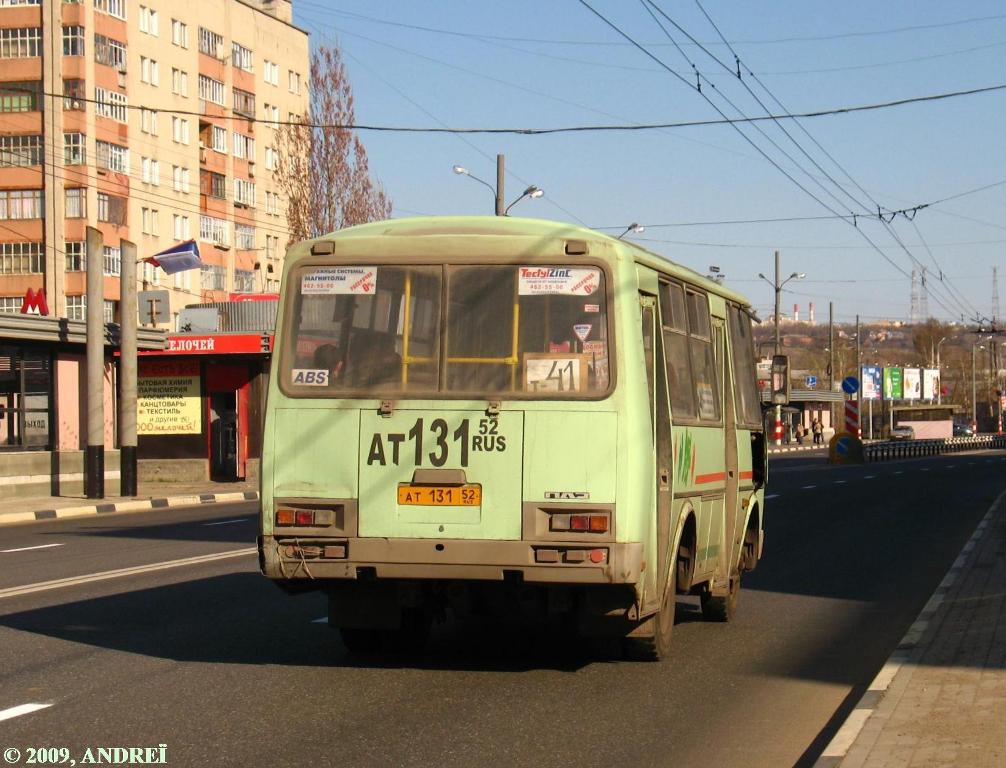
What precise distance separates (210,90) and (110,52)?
10.0 meters

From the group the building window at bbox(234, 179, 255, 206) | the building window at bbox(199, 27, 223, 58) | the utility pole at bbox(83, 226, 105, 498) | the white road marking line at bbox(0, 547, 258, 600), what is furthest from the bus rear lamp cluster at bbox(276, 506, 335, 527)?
the building window at bbox(234, 179, 255, 206)

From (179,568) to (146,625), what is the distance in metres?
4.52

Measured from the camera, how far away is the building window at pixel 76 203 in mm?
71625

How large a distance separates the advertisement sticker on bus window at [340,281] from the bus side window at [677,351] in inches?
73.5

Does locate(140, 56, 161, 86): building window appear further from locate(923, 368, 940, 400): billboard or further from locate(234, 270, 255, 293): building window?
locate(923, 368, 940, 400): billboard

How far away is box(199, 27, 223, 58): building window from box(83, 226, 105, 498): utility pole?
53287 millimetres

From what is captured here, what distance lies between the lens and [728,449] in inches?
Result: 464

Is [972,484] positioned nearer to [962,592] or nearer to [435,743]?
[962,592]

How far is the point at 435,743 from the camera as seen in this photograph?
729cm

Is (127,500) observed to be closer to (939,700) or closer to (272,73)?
(939,700)

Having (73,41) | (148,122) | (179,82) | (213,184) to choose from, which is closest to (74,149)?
(73,41)

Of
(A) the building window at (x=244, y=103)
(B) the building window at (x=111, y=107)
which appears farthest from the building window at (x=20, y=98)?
(A) the building window at (x=244, y=103)

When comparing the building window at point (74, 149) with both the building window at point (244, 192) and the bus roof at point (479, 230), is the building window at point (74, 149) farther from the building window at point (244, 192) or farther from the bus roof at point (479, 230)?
the bus roof at point (479, 230)

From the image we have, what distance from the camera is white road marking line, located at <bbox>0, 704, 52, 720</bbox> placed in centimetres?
774
